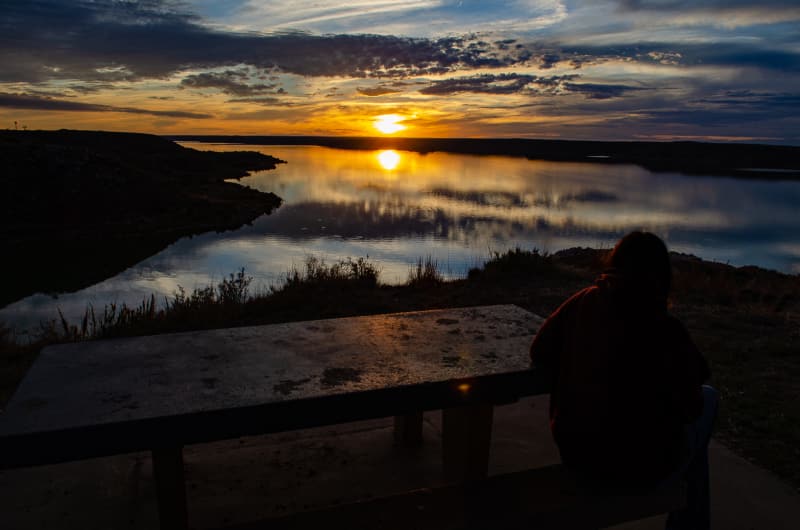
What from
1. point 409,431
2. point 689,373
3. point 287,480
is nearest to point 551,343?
point 689,373

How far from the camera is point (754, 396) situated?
15.6ft

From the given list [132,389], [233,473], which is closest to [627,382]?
[132,389]

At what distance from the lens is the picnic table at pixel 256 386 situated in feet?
6.70

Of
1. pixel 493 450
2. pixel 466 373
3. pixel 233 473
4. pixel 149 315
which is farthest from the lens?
pixel 149 315

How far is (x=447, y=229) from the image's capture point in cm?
2680

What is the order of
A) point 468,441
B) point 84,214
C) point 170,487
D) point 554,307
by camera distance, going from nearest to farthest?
point 170,487 < point 468,441 < point 554,307 < point 84,214

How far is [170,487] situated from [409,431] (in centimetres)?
160

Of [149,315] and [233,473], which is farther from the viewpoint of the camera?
[149,315]

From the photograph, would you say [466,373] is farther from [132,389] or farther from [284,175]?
[284,175]

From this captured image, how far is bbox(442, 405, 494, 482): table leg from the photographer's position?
2979 mm

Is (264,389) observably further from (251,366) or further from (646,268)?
(646,268)

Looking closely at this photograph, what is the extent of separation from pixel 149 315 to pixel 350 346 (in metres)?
5.50

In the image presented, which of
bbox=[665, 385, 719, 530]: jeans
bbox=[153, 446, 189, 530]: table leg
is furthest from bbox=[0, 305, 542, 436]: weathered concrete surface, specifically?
bbox=[665, 385, 719, 530]: jeans

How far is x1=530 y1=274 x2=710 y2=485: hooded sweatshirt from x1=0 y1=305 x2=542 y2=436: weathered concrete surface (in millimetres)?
497
